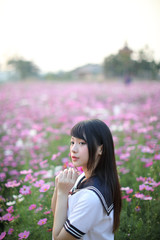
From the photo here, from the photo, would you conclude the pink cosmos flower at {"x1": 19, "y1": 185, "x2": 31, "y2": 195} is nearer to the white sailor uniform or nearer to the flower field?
the flower field

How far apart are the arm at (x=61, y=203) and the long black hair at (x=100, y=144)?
0.10 m

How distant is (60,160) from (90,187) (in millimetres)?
1552

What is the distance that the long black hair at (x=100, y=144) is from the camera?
838 millimetres

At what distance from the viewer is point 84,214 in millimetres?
733

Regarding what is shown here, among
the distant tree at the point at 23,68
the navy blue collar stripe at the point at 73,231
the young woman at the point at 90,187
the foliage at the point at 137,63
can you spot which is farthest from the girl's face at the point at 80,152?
the distant tree at the point at 23,68

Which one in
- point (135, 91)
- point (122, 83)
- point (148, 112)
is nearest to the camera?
point (148, 112)

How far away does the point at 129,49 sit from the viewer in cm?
448

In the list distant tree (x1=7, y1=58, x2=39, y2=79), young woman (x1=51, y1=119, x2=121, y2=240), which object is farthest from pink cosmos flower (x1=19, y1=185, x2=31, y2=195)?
distant tree (x1=7, y1=58, x2=39, y2=79)

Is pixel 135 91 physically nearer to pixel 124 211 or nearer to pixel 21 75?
pixel 124 211

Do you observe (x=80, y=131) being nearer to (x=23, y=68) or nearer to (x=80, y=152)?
(x=80, y=152)

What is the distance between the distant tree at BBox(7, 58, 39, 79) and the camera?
13.4 m

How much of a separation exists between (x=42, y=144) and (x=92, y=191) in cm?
218

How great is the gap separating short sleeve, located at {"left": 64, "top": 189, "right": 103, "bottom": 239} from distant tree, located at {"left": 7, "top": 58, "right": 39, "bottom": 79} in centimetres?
1336

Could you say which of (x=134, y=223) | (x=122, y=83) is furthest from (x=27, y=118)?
(x=122, y=83)
